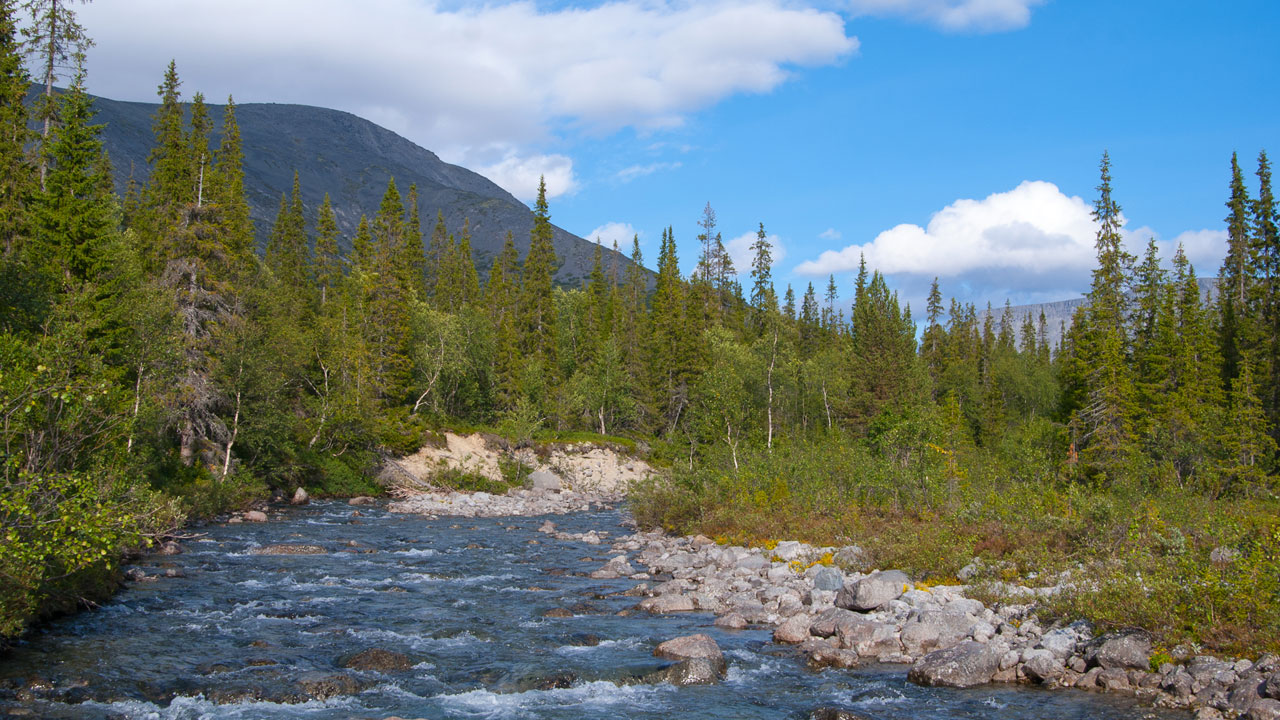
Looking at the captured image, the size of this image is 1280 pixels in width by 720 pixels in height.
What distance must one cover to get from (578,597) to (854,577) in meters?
6.48

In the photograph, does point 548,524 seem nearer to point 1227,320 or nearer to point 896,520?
point 896,520

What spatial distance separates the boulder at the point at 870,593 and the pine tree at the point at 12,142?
27917mm

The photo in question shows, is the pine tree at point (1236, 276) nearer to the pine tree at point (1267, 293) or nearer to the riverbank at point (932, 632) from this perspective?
the pine tree at point (1267, 293)

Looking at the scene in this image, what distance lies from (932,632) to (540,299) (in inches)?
2425

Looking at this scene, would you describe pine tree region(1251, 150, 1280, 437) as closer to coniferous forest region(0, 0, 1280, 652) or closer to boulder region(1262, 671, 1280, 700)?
coniferous forest region(0, 0, 1280, 652)

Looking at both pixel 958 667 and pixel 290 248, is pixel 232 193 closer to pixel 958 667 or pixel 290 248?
pixel 290 248

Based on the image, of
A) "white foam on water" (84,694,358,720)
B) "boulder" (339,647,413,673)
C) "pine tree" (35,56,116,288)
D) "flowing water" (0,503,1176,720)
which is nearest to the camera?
"white foam on water" (84,694,358,720)

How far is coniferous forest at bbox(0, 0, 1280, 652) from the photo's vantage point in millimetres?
13016

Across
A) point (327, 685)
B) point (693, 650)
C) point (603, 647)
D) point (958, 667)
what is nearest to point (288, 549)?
point (327, 685)

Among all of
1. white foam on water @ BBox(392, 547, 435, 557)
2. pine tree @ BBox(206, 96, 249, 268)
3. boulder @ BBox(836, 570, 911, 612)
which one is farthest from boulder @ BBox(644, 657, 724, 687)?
pine tree @ BBox(206, 96, 249, 268)

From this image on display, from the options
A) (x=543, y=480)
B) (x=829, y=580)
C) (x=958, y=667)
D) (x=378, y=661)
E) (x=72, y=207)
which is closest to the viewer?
(x=958, y=667)

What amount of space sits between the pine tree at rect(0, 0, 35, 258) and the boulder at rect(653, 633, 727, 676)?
25752 millimetres

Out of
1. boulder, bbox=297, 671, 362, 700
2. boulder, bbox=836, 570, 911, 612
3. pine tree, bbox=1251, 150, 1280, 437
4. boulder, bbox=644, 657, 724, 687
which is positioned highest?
pine tree, bbox=1251, 150, 1280, 437

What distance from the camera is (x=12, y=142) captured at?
27.9 meters
